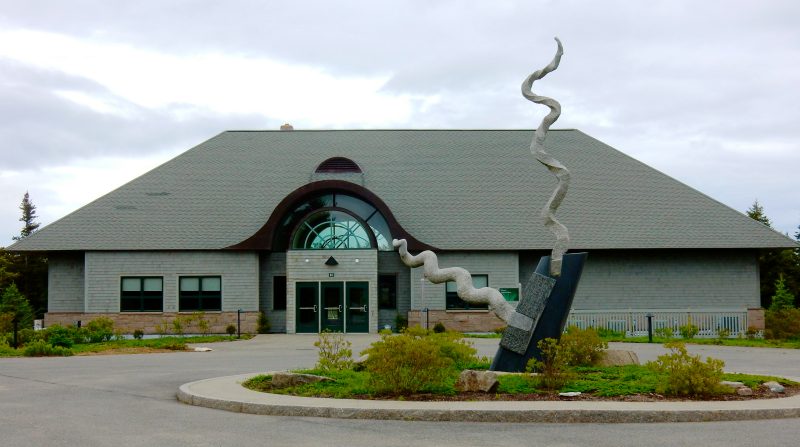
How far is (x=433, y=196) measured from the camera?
39.3 m

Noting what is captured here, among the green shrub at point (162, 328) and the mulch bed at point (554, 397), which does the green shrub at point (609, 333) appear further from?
the mulch bed at point (554, 397)

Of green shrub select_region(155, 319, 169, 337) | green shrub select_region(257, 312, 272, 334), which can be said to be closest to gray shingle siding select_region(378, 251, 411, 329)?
green shrub select_region(257, 312, 272, 334)

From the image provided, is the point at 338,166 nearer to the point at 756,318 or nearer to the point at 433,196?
the point at 433,196

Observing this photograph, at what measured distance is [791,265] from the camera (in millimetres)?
56312

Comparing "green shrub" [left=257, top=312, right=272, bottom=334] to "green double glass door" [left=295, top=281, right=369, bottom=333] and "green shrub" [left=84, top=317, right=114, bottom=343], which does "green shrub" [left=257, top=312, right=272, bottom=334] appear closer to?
"green double glass door" [left=295, top=281, right=369, bottom=333]

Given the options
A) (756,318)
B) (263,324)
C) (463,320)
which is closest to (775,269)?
(756,318)

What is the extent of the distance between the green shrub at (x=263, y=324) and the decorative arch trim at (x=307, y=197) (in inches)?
118

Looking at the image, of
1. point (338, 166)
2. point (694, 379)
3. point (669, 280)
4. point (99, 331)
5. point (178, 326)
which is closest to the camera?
point (694, 379)

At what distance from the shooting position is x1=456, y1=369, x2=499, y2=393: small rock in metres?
13.1

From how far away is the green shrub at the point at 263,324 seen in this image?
36.4m

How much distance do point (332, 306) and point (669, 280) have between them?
14323 millimetres

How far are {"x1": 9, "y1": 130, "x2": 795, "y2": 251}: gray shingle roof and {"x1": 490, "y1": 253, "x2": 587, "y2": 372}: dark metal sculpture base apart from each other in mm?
20817

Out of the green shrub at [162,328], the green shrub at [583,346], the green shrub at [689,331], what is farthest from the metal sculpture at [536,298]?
the green shrub at [162,328]

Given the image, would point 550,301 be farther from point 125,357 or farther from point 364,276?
point 364,276
